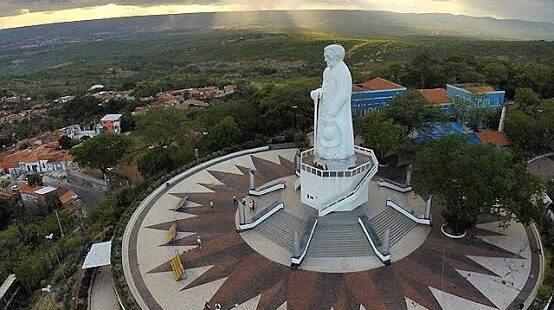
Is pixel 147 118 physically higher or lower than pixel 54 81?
higher

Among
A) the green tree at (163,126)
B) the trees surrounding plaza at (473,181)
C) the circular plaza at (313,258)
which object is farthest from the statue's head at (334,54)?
the green tree at (163,126)

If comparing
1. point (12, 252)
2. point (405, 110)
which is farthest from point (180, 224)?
point (405, 110)

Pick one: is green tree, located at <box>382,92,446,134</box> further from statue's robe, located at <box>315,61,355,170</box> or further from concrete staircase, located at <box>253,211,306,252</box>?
concrete staircase, located at <box>253,211,306,252</box>

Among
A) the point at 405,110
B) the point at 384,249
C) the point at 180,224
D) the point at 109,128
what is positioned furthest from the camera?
the point at 109,128

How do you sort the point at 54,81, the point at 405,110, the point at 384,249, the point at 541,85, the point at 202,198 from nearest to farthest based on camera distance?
the point at 384,249 < the point at 202,198 < the point at 405,110 < the point at 541,85 < the point at 54,81

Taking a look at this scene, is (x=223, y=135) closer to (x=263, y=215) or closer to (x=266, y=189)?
(x=266, y=189)

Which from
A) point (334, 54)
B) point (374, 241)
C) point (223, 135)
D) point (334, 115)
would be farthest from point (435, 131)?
point (223, 135)

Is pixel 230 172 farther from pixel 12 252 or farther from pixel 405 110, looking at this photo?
pixel 12 252

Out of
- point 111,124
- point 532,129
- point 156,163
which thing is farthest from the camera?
point 111,124
